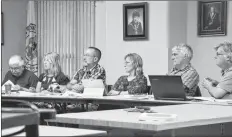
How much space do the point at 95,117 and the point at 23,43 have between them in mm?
6630

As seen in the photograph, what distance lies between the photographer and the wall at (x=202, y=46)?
7449 millimetres

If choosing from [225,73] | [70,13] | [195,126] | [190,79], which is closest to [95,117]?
[195,126]

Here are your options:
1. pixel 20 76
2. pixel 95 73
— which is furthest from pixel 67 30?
pixel 95 73

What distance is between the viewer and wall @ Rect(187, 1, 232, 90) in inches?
293

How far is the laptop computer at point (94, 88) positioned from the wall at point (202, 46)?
241 cm

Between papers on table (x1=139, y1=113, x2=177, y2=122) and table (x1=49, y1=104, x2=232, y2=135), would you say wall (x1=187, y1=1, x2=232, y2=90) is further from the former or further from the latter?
papers on table (x1=139, y1=113, x2=177, y2=122)

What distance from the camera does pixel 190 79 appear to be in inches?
218

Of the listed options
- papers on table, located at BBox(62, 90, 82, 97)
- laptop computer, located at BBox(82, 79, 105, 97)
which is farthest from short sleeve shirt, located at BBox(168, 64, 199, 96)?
papers on table, located at BBox(62, 90, 82, 97)

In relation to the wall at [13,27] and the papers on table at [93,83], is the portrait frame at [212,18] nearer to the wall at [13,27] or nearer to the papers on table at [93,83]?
the papers on table at [93,83]

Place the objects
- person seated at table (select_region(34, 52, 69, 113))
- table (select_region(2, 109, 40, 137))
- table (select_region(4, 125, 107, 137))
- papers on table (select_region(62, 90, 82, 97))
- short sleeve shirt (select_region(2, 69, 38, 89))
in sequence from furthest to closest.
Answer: short sleeve shirt (select_region(2, 69, 38, 89)) < person seated at table (select_region(34, 52, 69, 113)) < papers on table (select_region(62, 90, 82, 97)) < table (select_region(4, 125, 107, 137)) < table (select_region(2, 109, 40, 137))

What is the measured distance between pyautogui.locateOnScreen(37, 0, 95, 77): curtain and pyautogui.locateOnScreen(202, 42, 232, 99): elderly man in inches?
150

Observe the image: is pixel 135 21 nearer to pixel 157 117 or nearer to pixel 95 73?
pixel 95 73

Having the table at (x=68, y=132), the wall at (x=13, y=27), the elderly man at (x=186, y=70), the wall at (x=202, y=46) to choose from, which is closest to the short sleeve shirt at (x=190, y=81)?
the elderly man at (x=186, y=70)

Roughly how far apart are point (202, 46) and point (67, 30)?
2652 millimetres
